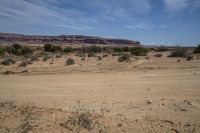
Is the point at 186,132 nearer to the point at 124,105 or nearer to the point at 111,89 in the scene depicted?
the point at 124,105

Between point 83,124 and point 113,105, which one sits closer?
point 83,124

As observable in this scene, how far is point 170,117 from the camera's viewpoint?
27.1ft

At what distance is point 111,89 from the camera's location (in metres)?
13.7

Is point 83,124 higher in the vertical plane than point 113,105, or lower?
higher

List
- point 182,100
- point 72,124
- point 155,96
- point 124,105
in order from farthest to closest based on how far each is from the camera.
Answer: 1. point 155,96
2. point 182,100
3. point 124,105
4. point 72,124

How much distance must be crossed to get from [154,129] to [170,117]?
1.35 metres

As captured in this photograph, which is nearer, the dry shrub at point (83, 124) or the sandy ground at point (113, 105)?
the dry shrub at point (83, 124)

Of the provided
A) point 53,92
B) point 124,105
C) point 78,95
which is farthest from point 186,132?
point 53,92

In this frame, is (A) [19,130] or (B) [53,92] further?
(B) [53,92]

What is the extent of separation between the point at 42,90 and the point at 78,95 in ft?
8.21

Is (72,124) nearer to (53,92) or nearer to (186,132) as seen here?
(186,132)

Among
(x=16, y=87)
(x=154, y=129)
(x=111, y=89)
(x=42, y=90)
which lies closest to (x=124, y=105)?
(x=154, y=129)

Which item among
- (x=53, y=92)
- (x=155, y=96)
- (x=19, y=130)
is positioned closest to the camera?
(x=19, y=130)

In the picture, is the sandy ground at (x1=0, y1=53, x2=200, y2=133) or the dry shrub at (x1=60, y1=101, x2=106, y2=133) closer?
the dry shrub at (x1=60, y1=101, x2=106, y2=133)
